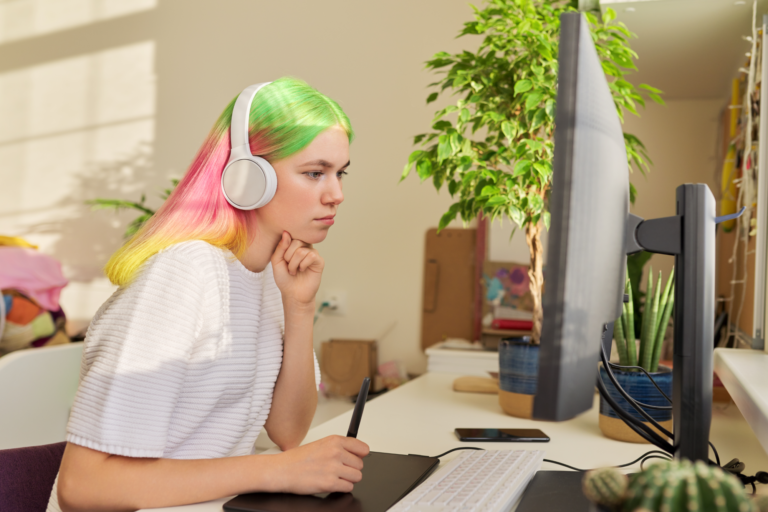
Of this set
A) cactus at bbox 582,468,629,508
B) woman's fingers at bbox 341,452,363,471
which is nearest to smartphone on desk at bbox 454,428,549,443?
woman's fingers at bbox 341,452,363,471

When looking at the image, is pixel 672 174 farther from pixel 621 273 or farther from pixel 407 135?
pixel 621 273

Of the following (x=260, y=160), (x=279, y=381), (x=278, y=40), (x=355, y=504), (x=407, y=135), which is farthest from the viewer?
(x=278, y=40)

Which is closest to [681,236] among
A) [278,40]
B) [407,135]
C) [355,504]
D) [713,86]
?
[355,504]

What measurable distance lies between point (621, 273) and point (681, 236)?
2.9 inches

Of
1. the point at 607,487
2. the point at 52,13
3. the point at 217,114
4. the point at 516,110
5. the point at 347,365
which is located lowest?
the point at 347,365

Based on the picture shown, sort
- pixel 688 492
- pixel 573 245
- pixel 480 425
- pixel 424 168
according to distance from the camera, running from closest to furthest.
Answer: pixel 688 492
pixel 573 245
pixel 480 425
pixel 424 168

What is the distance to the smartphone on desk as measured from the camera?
1013 mm

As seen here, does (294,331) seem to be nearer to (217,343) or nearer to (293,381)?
(293,381)

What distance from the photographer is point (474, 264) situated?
7.47 feet

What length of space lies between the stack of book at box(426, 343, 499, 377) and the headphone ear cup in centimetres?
105

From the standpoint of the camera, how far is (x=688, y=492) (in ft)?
0.99

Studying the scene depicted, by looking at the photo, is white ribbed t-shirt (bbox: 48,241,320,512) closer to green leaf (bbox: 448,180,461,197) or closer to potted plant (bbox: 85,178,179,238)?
green leaf (bbox: 448,180,461,197)

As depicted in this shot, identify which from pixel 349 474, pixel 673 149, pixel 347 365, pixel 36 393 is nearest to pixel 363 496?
pixel 349 474

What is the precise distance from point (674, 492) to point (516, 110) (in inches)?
42.1
